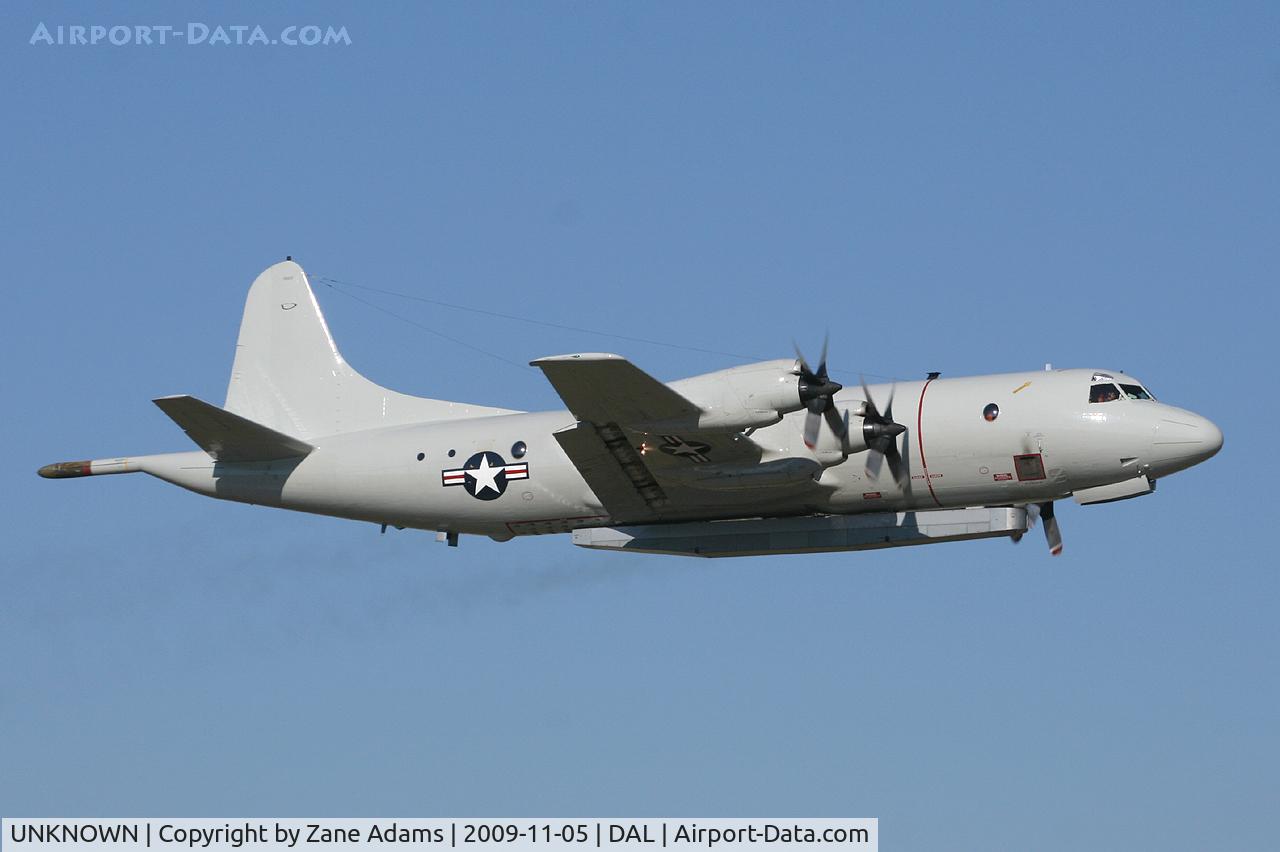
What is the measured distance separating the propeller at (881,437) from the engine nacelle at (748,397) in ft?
5.14

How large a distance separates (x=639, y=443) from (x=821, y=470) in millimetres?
2895

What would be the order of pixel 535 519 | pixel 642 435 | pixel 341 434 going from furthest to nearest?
pixel 341 434 < pixel 535 519 < pixel 642 435

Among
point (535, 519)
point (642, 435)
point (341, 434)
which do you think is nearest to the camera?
point (642, 435)

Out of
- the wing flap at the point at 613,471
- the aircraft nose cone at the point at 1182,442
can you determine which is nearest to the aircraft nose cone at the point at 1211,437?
the aircraft nose cone at the point at 1182,442

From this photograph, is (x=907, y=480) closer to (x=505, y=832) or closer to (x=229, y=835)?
(x=505, y=832)

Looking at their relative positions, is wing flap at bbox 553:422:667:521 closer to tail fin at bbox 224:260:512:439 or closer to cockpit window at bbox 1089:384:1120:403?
tail fin at bbox 224:260:512:439

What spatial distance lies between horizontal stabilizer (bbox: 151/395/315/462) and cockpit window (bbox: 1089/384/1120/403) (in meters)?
13.2

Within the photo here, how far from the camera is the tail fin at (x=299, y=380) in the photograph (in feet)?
110

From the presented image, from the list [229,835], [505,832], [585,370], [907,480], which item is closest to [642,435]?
[585,370]

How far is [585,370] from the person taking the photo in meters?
26.7

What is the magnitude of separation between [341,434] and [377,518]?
7.06 ft

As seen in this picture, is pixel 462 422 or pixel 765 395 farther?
pixel 462 422

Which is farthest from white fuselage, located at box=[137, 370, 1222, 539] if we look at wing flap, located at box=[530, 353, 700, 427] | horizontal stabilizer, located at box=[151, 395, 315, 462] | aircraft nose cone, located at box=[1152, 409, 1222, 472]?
wing flap, located at box=[530, 353, 700, 427]

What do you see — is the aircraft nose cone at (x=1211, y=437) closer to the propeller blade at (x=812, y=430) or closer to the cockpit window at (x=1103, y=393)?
the cockpit window at (x=1103, y=393)
